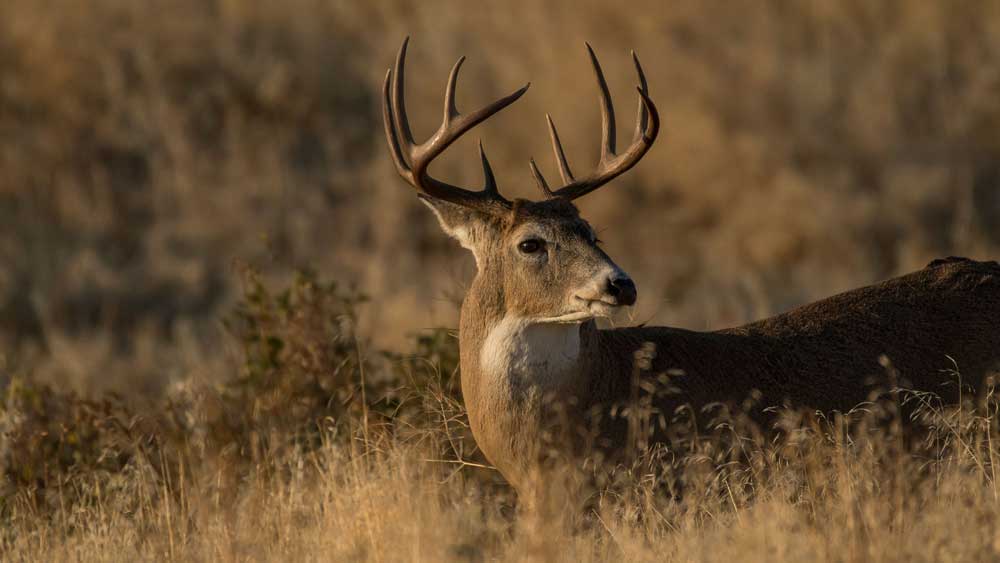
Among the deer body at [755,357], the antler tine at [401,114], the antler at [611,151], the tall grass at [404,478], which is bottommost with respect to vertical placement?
the tall grass at [404,478]

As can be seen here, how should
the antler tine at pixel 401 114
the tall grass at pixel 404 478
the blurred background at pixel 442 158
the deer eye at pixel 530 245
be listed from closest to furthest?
1. the tall grass at pixel 404 478
2. the deer eye at pixel 530 245
3. the antler tine at pixel 401 114
4. the blurred background at pixel 442 158

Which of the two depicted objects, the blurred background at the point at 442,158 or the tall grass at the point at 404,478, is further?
the blurred background at the point at 442,158

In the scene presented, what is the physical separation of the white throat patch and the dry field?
48cm

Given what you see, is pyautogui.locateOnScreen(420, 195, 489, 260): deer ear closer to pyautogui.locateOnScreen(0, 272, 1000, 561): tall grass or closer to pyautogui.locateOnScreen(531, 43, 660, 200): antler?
pyautogui.locateOnScreen(531, 43, 660, 200): antler

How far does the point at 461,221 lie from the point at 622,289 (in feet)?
3.10

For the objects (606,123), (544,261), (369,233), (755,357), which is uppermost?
(606,123)

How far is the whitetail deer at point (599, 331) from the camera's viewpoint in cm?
740

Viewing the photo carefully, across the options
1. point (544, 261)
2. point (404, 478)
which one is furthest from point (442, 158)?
point (404, 478)

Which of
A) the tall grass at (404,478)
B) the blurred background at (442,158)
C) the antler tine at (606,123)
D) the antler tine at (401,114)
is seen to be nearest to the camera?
the tall grass at (404,478)

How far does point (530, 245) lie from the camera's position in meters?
7.62

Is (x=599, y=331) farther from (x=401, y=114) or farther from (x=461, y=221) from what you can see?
(x=401, y=114)

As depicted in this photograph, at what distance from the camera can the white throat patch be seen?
7.40 meters

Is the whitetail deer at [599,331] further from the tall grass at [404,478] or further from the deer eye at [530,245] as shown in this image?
the tall grass at [404,478]

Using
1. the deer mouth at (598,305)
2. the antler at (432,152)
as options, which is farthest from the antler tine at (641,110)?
the deer mouth at (598,305)
